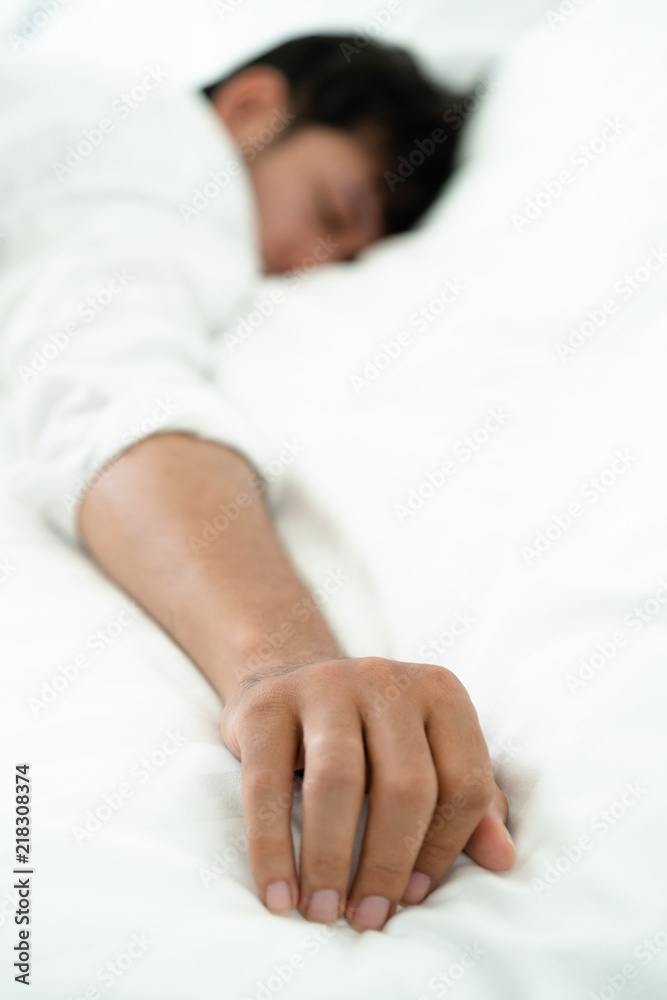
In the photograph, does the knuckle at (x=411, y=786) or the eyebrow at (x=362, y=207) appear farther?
the eyebrow at (x=362, y=207)

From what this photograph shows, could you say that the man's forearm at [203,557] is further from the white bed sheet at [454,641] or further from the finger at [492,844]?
the finger at [492,844]

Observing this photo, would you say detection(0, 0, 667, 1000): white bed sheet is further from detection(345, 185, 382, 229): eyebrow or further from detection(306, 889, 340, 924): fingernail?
detection(345, 185, 382, 229): eyebrow

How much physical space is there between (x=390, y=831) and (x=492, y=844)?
0.06 m

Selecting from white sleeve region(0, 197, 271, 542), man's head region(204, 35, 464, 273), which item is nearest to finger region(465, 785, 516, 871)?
white sleeve region(0, 197, 271, 542)

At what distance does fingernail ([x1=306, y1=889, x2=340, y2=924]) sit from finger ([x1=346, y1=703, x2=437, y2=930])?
0.5 inches

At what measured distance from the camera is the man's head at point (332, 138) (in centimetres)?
117

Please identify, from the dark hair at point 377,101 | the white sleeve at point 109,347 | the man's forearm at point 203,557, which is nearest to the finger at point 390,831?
the man's forearm at point 203,557

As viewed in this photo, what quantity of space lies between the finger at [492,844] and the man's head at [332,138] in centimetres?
96

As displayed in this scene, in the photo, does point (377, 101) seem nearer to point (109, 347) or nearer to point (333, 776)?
point (109, 347)

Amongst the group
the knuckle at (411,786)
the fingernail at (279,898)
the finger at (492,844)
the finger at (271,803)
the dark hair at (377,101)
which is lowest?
the fingernail at (279,898)

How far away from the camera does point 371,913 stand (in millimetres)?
352

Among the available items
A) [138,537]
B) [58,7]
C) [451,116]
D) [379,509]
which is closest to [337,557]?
[379,509]

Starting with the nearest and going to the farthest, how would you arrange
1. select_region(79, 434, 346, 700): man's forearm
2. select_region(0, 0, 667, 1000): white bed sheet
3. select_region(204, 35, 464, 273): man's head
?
select_region(0, 0, 667, 1000): white bed sheet < select_region(79, 434, 346, 700): man's forearm < select_region(204, 35, 464, 273): man's head

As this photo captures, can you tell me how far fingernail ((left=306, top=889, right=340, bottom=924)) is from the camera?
35cm
